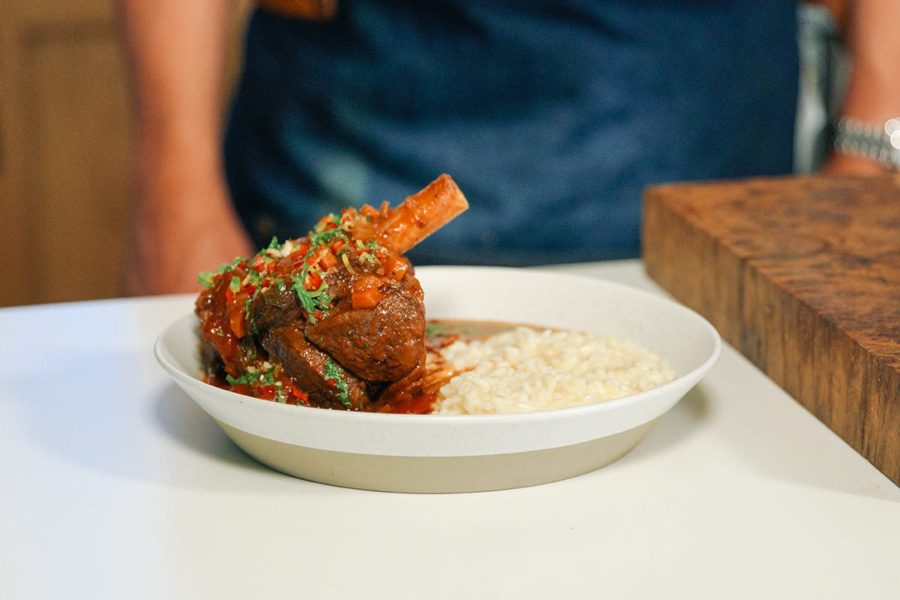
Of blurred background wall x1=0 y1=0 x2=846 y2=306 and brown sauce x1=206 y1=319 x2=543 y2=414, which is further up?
brown sauce x1=206 y1=319 x2=543 y2=414

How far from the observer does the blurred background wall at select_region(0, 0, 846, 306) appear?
361cm

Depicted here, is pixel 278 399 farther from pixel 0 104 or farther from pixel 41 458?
pixel 0 104

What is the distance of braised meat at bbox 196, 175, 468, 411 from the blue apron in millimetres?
779

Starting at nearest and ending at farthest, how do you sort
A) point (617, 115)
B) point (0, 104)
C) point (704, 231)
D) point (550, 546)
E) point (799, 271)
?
point (550, 546), point (799, 271), point (704, 231), point (617, 115), point (0, 104)

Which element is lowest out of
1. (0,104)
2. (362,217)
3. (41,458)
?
(0,104)

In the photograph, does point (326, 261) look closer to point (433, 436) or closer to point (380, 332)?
point (380, 332)

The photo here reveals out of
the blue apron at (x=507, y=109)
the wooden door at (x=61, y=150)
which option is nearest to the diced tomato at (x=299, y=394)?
the blue apron at (x=507, y=109)

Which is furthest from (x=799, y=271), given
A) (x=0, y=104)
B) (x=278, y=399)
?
(x=0, y=104)

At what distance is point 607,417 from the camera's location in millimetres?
871

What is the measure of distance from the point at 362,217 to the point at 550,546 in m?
0.36

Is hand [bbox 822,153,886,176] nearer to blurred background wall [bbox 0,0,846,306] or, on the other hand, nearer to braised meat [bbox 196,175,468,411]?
braised meat [bbox 196,175,468,411]

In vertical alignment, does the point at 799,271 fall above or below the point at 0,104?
above

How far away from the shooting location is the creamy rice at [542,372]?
3.04ft

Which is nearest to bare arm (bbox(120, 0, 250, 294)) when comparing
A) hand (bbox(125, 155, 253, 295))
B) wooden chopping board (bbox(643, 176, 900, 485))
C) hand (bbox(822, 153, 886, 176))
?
hand (bbox(125, 155, 253, 295))
